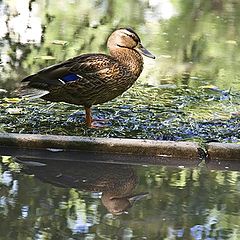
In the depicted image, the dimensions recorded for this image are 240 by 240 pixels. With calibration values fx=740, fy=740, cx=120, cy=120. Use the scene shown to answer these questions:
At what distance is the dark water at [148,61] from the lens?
17.1 feet

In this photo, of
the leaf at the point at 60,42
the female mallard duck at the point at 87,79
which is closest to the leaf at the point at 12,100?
the female mallard duck at the point at 87,79

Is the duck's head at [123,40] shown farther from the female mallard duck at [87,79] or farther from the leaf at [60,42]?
the leaf at [60,42]

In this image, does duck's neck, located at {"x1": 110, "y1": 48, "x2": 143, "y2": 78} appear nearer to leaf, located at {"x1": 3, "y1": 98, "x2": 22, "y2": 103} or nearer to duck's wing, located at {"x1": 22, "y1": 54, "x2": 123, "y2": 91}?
duck's wing, located at {"x1": 22, "y1": 54, "x2": 123, "y2": 91}

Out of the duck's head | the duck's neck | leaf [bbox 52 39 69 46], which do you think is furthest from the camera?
leaf [bbox 52 39 69 46]

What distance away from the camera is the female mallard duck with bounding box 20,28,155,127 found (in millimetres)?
4918

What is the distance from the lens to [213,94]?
641cm

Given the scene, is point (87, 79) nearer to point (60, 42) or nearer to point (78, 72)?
point (78, 72)

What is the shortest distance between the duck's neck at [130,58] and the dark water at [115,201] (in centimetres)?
101

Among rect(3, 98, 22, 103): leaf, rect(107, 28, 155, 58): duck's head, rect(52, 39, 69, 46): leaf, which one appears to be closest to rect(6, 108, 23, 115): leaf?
rect(3, 98, 22, 103): leaf

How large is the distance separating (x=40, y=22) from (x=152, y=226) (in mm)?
6947

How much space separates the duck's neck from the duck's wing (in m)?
0.07

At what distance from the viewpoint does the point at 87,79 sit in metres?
4.92

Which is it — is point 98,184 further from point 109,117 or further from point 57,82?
point 109,117

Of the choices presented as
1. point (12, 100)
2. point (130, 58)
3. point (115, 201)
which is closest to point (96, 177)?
point (115, 201)
